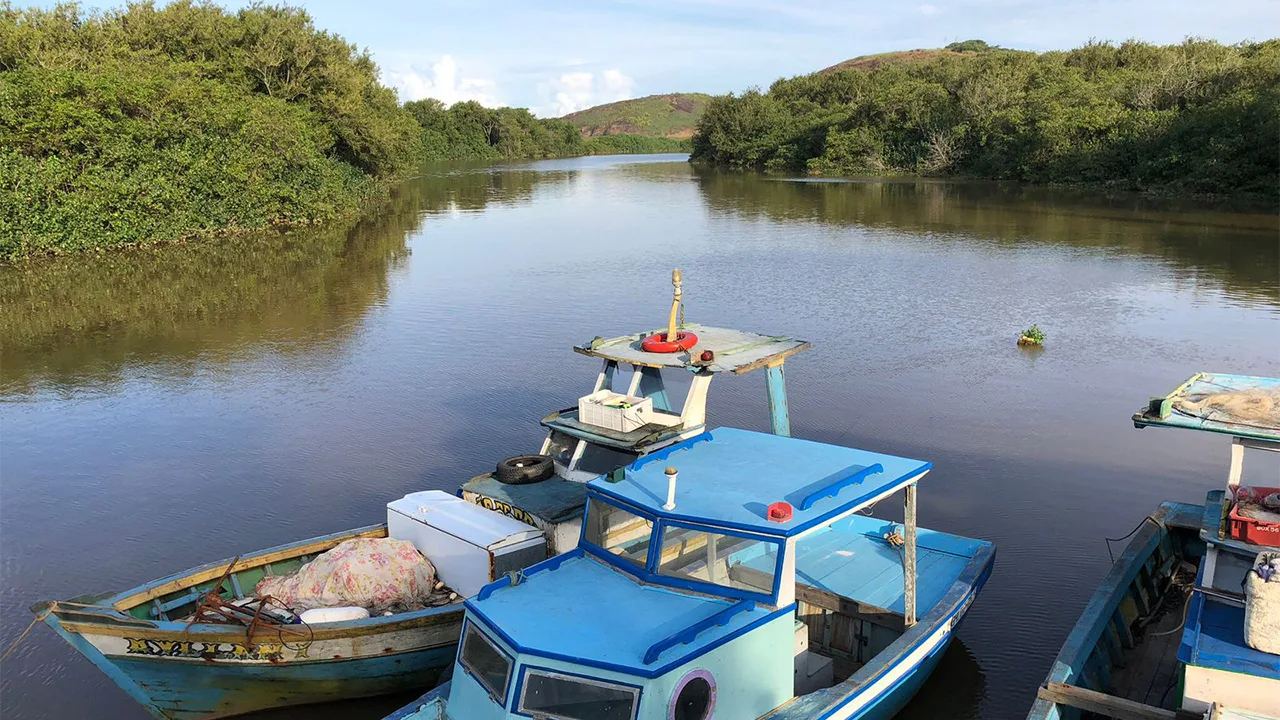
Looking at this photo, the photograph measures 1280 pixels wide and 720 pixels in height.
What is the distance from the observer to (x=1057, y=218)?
3841 cm

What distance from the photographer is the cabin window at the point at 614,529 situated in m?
7.11

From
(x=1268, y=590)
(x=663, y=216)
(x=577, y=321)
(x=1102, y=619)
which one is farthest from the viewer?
(x=663, y=216)

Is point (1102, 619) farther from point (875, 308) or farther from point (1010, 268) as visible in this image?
point (1010, 268)

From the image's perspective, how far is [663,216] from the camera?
4403cm

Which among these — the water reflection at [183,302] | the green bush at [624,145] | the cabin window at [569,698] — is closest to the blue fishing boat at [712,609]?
the cabin window at [569,698]

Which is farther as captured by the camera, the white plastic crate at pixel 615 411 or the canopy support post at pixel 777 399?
the canopy support post at pixel 777 399

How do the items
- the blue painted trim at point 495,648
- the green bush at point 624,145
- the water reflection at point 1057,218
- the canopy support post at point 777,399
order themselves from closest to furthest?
the blue painted trim at point 495,648 < the canopy support post at point 777,399 < the water reflection at point 1057,218 < the green bush at point 624,145

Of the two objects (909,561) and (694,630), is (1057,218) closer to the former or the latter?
(909,561)

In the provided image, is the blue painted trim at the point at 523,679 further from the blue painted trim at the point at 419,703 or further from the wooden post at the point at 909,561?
the wooden post at the point at 909,561

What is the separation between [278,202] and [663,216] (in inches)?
656

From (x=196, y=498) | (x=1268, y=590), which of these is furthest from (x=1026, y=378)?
(x=196, y=498)

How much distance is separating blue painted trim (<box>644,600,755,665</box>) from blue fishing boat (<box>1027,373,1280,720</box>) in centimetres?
222

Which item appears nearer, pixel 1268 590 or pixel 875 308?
pixel 1268 590

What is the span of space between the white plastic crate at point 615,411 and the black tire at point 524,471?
631 millimetres
